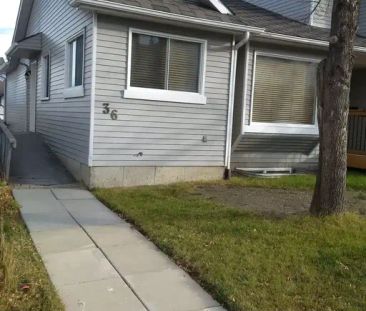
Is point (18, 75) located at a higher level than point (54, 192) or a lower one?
higher

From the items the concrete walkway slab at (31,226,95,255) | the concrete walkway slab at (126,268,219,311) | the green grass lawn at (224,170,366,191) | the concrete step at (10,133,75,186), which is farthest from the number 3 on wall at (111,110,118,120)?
the concrete walkway slab at (126,268,219,311)

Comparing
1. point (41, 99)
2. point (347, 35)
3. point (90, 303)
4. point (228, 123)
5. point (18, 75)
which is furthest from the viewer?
point (18, 75)

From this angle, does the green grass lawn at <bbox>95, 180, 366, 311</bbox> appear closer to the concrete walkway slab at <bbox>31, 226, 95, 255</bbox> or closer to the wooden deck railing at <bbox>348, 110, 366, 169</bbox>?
the concrete walkway slab at <bbox>31, 226, 95, 255</bbox>

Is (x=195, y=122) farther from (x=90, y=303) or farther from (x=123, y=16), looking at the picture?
(x=90, y=303)

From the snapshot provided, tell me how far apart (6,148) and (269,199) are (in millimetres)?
5521

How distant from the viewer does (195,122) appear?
1016cm

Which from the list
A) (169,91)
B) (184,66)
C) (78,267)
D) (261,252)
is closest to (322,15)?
(184,66)

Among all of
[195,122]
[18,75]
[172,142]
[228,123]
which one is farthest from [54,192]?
[18,75]

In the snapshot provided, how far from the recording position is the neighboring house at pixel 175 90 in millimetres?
9172

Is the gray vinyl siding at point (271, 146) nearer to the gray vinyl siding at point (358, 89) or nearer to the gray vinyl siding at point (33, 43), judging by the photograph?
the gray vinyl siding at point (358, 89)

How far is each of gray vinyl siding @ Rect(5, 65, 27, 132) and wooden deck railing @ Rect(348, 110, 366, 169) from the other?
35.5 feet

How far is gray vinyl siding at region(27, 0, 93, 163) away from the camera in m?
9.38

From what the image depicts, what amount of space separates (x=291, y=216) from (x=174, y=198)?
7.13ft

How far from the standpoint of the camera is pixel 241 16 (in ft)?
38.6
